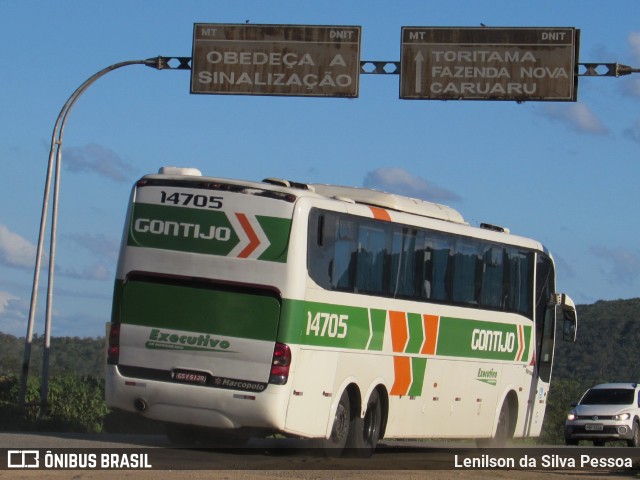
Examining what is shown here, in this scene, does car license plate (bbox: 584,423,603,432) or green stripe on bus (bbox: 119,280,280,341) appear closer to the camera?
green stripe on bus (bbox: 119,280,280,341)

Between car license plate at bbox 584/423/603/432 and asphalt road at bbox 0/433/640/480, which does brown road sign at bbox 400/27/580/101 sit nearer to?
asphalt road at bbox 0/433/640/480

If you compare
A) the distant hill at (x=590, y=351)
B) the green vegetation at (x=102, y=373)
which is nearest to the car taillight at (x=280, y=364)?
the green vegetation at (x=102, y=373)

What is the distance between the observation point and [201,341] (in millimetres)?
18609

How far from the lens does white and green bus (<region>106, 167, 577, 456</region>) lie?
1844 centimetres

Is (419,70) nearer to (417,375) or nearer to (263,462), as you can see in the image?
(417,375)

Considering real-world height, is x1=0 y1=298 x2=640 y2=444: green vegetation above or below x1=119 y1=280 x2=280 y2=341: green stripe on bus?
below

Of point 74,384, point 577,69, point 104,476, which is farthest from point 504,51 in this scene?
point 104,476

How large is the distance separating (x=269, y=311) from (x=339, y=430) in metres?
2.56

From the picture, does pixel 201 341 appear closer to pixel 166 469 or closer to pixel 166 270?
pixel 166 270

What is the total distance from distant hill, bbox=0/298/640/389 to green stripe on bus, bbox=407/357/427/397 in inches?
1865

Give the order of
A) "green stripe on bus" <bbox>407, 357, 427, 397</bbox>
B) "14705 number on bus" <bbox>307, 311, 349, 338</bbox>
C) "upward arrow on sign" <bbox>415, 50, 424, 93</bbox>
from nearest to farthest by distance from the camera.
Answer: "14705 number on bus" <bbox>307, 311, 349, 338</bbox>
"green stripe on bus" <bbox>407, 357, 427, 397</bbox>
"upward arrow on sign" <bbox>415, 50, 424, 93</bbox>

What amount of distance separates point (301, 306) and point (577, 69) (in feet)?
34.6

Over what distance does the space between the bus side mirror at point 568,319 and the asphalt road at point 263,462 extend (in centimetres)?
326

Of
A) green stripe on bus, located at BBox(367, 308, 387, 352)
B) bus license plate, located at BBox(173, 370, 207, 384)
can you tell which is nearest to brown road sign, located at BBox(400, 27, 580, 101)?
green stripe on bus, located at BBox(367, 308, 387, 352)
